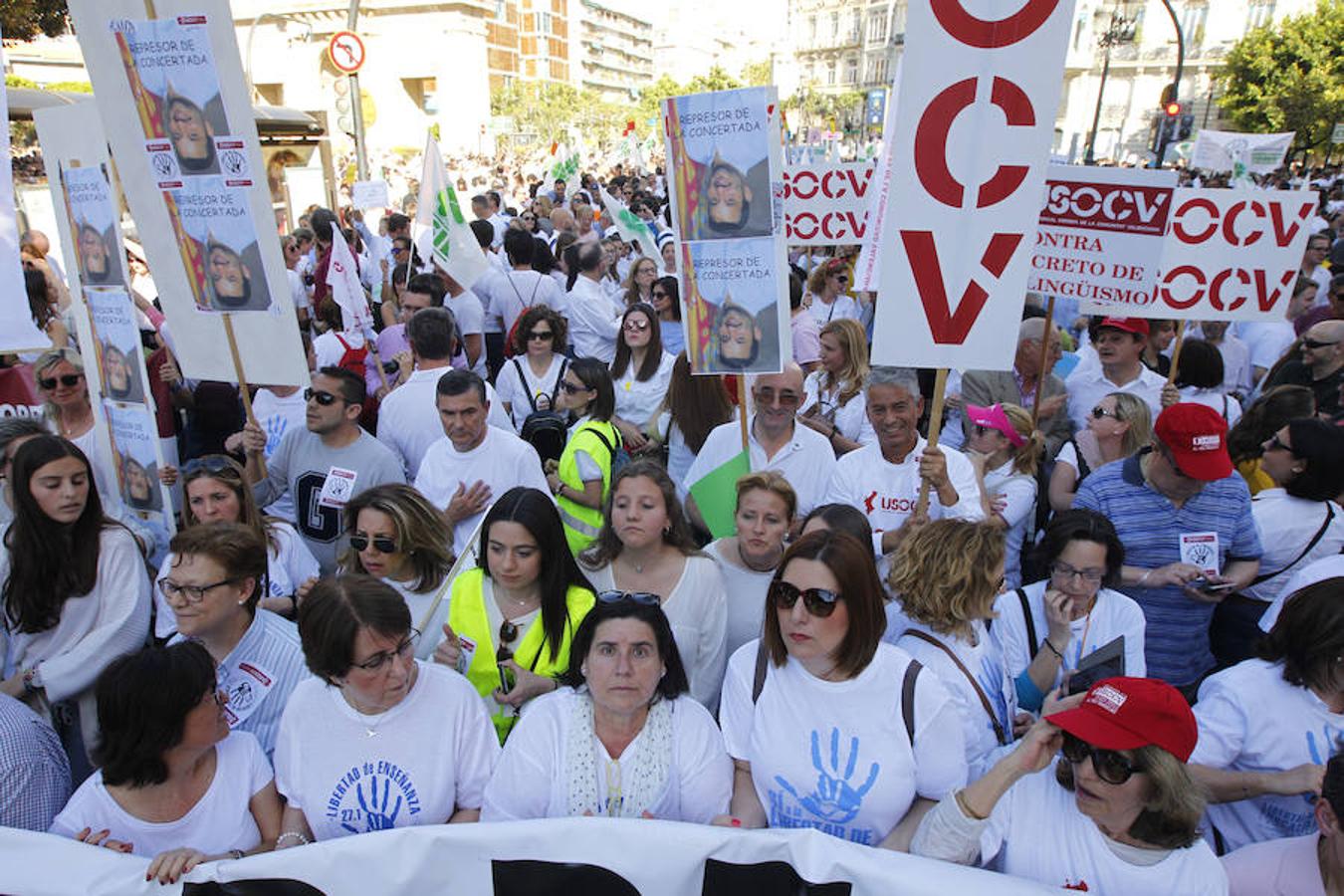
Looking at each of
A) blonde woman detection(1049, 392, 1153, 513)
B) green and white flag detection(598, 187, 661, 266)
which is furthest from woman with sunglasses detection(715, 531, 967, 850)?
green and white flag detection(598, 187, 661, 266)

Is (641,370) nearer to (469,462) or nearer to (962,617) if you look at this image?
(469,462)

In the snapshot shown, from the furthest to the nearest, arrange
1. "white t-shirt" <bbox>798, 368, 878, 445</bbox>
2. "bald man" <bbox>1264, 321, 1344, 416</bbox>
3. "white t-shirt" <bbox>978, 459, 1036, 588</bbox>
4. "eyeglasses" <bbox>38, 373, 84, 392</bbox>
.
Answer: "white t-shirt" <bbox>798, 368, 878, 445</bbox>, "bald man" <bbox>1264, 321, 1344, 416</bbox>, "eyeglasses" <bbox>38, 373, 84, 392</bbox>, "white t-shirt" <bbox>978, 459, 1036, 588</bbox>

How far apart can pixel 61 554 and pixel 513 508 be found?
1.69 m

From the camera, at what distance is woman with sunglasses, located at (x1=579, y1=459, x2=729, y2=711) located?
3023mm

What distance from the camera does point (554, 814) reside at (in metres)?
2.28

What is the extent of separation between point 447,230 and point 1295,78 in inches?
1835

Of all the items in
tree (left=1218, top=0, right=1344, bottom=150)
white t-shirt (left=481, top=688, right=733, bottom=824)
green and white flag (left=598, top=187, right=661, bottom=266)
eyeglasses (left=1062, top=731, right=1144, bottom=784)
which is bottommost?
white t-shirt (left=481, top=688, right=733, bottom=824)

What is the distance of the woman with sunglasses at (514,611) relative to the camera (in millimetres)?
2811

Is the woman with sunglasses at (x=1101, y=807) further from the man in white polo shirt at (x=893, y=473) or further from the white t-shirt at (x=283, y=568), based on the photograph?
the white t-shirt at (x=283, y=568)

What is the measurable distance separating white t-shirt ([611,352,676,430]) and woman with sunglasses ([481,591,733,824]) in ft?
10.3

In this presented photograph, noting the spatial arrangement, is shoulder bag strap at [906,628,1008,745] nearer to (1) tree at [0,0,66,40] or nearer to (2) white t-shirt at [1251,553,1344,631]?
(2) white t-shirt at [1251,553,1344,631]

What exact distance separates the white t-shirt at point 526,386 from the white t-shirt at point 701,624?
2441mm

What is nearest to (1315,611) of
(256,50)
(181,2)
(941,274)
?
(941,274)

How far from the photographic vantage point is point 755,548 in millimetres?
3193
